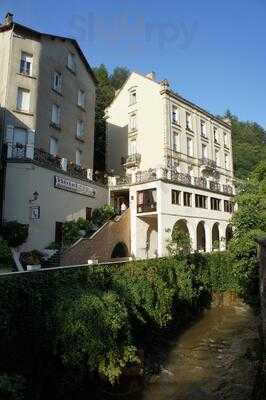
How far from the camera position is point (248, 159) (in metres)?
71.1

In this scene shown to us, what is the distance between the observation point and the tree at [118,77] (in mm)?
63031

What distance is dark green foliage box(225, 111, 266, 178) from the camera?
69.9 meters

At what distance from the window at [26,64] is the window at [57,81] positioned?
2.75 m

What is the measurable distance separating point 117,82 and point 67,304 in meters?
54.1

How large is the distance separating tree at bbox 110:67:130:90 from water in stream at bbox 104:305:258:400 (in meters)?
43.9

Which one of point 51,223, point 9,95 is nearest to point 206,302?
point 51,223

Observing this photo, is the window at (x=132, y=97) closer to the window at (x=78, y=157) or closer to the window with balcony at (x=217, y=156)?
the window at (x=78, y=157)

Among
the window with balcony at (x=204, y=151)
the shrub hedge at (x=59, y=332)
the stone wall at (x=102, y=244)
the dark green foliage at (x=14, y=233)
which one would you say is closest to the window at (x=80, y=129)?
the stone wall at (x=102, y=244)

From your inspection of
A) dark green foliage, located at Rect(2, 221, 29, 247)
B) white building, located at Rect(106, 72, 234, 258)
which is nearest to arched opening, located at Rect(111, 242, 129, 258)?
white building, located at Rect(106, 72, 234, 258)

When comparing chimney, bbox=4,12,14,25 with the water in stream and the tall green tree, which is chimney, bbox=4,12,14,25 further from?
the water in stream

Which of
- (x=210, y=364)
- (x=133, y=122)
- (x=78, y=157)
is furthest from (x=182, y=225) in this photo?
(x=210, y=364)

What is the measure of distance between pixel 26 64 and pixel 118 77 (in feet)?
125

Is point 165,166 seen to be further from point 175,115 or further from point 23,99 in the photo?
point 23,99

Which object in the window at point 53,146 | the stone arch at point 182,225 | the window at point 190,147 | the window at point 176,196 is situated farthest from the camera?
the window at point 190,147
